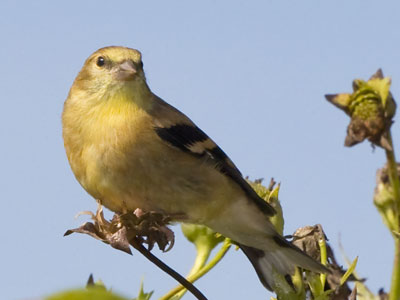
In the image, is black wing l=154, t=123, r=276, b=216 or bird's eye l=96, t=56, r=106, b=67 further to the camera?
bird's eye l=96, t=56, r=106, b=67

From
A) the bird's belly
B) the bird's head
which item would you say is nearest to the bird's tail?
the bird's belly

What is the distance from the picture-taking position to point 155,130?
4.56 metres

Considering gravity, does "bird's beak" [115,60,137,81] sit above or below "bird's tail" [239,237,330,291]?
above

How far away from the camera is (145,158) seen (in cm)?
434

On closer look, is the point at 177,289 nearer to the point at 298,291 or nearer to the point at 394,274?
the point at 298,291

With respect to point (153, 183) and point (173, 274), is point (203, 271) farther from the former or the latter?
point (153, 183)

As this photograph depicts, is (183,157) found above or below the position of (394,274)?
above

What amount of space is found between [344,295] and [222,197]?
2.19 meters

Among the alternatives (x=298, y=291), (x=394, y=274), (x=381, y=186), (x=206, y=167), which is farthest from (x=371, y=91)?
(x=206, y=167)

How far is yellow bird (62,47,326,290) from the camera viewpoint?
4223mm

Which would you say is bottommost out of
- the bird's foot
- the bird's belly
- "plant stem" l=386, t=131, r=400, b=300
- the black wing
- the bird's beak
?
"plant stem" l=386, t=131, r=400, b=300

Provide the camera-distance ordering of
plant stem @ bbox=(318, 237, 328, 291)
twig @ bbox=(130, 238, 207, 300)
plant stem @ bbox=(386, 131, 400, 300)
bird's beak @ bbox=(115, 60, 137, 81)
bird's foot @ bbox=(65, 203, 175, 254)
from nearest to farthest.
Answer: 1. plant stem @ bbox=(386, 131, 400, 300)
2. twig @ bbox=(130, 238, 207, 300)
3. plant stem @ bbox=(318, 237, 328, 291)
4. bird's foot @ bbox=(65, 203, 175, 254)
5. bird's beak @ bbox=(115, 60, 137, 81)

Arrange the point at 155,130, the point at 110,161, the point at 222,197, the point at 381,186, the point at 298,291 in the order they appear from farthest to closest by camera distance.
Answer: the point at 222,197, the point at 155,130, the point at 110,161, the point at 298,291, the point at 381,186

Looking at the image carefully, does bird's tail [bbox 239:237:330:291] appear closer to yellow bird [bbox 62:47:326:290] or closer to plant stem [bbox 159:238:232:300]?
yellow bird [bbox 62:47:326:290]
